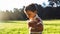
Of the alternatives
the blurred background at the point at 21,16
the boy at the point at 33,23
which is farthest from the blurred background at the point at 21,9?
the boy at the point at 33,23

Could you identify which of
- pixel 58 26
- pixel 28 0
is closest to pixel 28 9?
pixel 28 0

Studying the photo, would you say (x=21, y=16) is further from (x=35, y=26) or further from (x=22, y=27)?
(x=35, y=26)

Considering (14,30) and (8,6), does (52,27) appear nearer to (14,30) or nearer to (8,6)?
(14,30)

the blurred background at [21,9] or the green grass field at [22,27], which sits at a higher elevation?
the blurred background at [21,9]

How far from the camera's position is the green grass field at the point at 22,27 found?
7.38ft

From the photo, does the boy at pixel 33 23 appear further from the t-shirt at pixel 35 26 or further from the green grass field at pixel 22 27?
the green grass field at pixel 22 27

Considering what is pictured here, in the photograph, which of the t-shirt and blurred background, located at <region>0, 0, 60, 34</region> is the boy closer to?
the t-shirt

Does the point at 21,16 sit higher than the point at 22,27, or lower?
higher

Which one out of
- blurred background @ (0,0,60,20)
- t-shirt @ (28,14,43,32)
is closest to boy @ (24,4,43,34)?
t-shirt @ (28,14,43,32)

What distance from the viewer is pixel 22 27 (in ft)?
7.52

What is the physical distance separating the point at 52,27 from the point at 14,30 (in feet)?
1.58

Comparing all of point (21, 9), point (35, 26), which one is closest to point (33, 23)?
point (35, 26)

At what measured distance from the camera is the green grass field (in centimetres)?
225

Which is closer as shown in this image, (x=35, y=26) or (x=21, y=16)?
(x=35, y=26)
